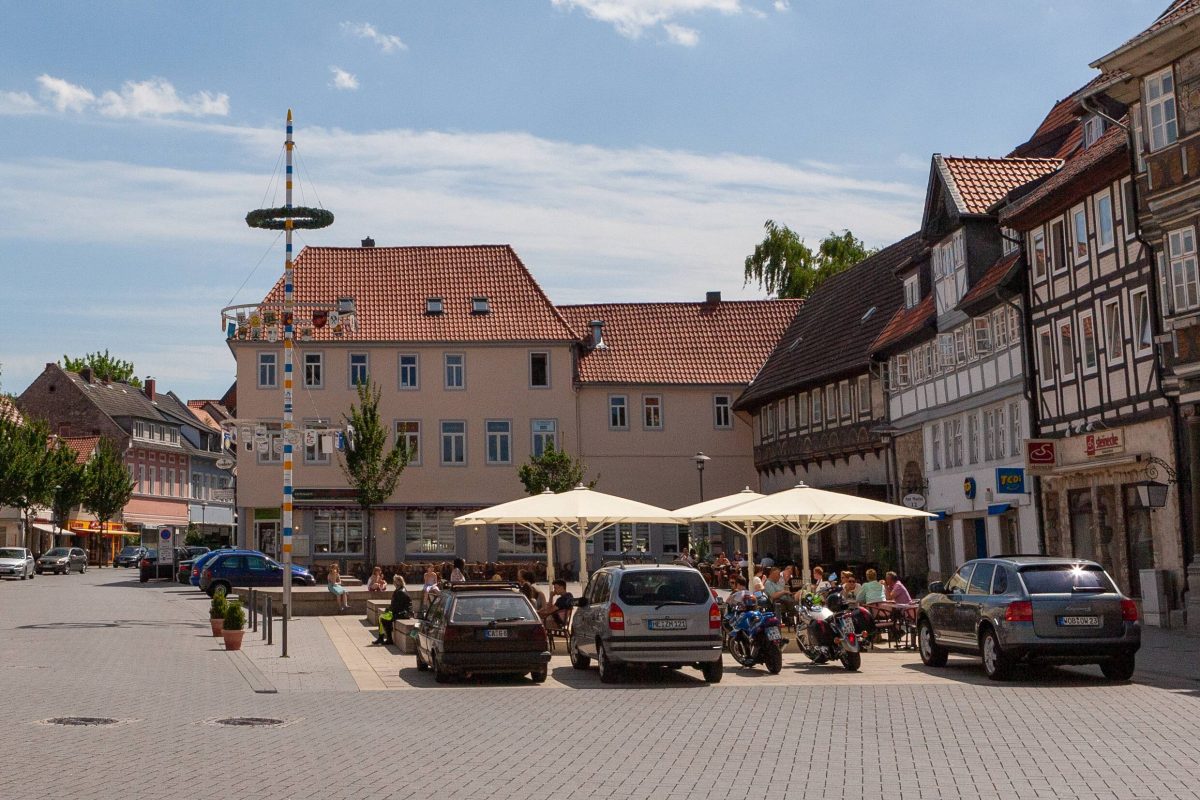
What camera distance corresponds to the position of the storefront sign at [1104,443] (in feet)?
101

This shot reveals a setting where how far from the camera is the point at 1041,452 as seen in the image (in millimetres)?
33688

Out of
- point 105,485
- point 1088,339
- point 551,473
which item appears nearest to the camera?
point 1088,339

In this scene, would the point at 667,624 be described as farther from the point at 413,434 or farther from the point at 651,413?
the point at 651,413

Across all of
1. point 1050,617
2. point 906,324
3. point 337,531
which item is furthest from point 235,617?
point 337,531

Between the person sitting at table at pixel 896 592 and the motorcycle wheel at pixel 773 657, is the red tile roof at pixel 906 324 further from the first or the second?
the motorcycle wheel at pixel 773 657

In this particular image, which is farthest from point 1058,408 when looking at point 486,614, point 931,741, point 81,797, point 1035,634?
point 81,797

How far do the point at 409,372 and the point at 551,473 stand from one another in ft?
27.1

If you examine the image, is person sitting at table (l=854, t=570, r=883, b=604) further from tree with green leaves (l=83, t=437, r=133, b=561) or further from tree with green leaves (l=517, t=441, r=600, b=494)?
tree with green leaves (l=83, t=437, r=133, b=561)

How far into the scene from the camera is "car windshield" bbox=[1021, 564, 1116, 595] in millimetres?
19266

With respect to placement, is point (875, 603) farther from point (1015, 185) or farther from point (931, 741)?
point (1015, 185)

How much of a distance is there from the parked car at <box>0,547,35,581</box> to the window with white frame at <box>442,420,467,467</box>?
19.4 m

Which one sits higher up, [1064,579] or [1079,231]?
[1079,231]

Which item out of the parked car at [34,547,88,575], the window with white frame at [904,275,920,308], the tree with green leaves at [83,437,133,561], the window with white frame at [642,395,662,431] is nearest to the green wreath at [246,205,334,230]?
the window with white frame at [904,275,920,308]

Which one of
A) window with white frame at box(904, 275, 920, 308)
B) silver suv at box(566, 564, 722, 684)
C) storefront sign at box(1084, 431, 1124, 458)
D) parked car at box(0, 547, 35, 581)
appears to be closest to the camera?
silver suv at box(566, 564, 722, 684)
